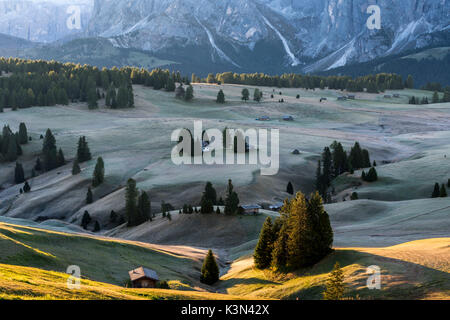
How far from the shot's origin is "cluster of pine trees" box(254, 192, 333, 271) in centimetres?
4416

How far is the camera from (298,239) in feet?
147

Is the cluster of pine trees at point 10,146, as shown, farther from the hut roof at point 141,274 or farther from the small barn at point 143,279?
the small barn at point 143,279

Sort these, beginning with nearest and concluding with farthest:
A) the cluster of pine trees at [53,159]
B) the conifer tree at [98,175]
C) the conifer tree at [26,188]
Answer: the conifer tree at [98,175] < the conifer tree at [26,188] < the cluster of pine trees at [53,159]

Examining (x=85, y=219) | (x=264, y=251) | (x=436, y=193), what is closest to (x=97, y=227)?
(x=85, y=219)

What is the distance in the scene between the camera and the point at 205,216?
7912cm

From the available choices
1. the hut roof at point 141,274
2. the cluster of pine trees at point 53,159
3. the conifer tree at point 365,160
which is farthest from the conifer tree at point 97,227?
the conifer tree at point 365,160

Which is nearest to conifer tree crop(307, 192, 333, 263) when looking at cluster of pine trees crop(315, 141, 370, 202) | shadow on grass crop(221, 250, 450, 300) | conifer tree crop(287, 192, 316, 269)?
conifer tree crop(287, 192, 316, 269)

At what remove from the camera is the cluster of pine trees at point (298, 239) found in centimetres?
4416

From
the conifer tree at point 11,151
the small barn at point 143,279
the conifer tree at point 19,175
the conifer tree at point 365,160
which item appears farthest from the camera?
the conifer tree at point 11,151

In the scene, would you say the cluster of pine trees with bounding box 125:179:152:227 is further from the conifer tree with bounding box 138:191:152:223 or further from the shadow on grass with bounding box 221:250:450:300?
the shadow on grass with bounding box 221:250:450:300

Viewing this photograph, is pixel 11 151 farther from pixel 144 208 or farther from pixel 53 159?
pixel 144 208
